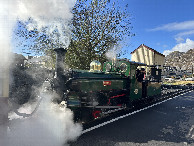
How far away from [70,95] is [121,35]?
9.35 metres

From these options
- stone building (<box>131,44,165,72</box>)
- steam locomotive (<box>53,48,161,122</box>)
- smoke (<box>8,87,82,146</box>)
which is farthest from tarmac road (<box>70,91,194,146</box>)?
stone building (<box>131,44,165,72</box>)

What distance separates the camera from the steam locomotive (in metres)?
4.96

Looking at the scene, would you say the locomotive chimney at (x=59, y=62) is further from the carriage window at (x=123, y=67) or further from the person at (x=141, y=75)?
the person at (x=141, y=75)

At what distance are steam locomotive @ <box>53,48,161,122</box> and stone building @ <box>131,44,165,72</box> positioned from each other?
29058 mm

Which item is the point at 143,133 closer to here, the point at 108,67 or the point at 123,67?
the point at 123,67

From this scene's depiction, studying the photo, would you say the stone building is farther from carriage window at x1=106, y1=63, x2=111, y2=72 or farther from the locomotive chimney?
the locomotive chimney

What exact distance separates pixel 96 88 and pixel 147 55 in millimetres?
32384

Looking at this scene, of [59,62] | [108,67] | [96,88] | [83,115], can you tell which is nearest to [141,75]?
[108,67]

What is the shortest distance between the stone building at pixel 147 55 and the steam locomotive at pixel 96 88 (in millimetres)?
29058

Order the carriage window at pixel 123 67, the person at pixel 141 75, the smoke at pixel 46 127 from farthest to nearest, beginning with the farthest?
the person at pixel 141 75, the carriage window at pixel 123 67, the smoke at pixel 46 127

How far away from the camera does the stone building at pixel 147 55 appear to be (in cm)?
3491

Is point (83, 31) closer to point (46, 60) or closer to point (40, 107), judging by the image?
point (46, 60)

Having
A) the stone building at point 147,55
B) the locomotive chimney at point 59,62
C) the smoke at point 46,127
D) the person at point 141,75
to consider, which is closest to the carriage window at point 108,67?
the person at point 141,75

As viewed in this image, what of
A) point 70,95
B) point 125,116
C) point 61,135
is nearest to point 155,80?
point 125,116
